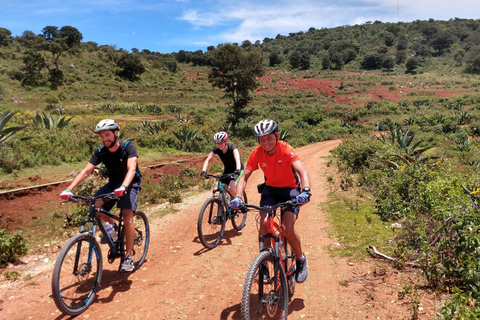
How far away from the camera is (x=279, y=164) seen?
4.02m

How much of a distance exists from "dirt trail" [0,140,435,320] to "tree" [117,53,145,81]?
5853cm

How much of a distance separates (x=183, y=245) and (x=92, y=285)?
6.99 feet

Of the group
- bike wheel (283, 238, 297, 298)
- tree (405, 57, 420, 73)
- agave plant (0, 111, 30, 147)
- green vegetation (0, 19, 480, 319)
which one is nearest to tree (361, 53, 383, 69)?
green vegetation (0, 19, 480, 319)

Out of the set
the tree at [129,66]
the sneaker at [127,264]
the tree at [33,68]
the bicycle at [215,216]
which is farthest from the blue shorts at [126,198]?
the tree at [129,66]

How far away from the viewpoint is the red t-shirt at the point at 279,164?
4.00 m

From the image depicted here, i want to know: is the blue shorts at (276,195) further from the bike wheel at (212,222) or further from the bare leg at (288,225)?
the bike wheel at (212,222)

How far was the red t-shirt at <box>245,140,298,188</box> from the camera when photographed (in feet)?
13.1

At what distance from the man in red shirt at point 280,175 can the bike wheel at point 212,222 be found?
205 cm

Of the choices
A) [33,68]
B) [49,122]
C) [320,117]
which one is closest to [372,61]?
[320,117]

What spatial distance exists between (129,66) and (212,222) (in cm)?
5910

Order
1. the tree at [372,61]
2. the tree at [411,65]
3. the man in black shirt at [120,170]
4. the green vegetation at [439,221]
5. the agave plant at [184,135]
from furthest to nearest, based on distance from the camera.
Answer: the tree at [372,61] → the tree at [411,65] → the agave plant at [184,135] → the man in black shirt at [120,170] → the green vegetation at [439,221]

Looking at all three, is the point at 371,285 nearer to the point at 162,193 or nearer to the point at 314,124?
the point at 162,193

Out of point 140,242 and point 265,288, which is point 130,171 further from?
point 265,288

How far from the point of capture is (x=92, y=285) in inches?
170
